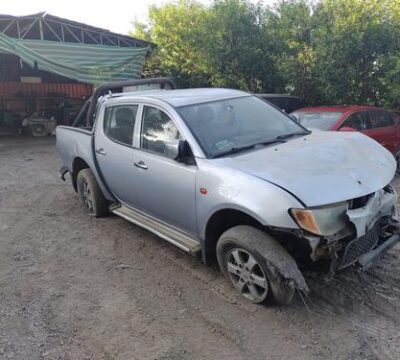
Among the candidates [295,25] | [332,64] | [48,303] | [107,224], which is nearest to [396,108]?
[332,64]

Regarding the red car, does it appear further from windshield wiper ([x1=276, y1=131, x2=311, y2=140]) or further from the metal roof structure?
the metal roof structure

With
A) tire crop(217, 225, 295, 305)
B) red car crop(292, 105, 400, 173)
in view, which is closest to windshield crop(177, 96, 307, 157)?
tire crop(217, 225, 295, 305)

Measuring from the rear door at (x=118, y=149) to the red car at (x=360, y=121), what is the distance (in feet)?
12.4

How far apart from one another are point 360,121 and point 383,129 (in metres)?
0.62

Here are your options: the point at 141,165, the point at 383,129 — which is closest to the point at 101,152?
the point at 141,165

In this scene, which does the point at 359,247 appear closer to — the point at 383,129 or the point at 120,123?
the point at 120,123

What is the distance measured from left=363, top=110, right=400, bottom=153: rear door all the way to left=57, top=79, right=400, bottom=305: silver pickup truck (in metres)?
3.69

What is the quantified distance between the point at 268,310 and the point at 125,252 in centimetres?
192

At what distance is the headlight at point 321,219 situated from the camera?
3.04 metres

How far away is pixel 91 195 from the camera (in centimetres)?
579

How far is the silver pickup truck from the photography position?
318cm

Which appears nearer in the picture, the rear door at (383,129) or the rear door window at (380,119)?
the rear door at (383,129)

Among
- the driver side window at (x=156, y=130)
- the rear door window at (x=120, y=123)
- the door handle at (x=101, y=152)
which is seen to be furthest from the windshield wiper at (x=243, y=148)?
the door handle at (x=101, y=152)

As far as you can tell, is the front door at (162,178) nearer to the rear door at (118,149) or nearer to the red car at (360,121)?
the rear door at (118,149)
